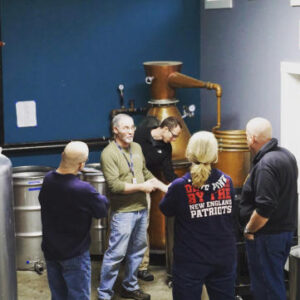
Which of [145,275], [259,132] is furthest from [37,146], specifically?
[259,132]

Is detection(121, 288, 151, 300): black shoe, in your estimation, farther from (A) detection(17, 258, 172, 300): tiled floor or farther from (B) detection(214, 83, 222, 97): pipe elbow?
(B) detection(214, 83, 222, 97): pipe elbow

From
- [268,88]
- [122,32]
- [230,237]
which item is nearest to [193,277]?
[230,237]

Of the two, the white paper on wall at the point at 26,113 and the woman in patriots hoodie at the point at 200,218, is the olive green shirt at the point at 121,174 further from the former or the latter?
the white paper on wall at the point at 26,113

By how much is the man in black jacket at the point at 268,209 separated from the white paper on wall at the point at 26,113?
288 cm

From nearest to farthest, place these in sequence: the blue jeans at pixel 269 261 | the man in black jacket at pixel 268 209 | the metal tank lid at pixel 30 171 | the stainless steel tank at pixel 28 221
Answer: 1. the man in black jacket at pixel 268 209
2. the blue jeans at pixel 269 261
3. the stainless steel tank at pixel 28 221
4. the metal tank lid at pixel 30 171

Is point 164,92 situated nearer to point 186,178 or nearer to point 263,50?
Answer: point 263,50

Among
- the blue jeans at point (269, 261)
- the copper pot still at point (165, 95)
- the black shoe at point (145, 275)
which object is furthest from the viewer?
the copper pot still at point (165, 95)

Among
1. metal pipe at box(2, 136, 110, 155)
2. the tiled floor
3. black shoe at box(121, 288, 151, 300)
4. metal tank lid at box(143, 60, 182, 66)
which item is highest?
metal tank lid at box(143, 60, 182, 66)

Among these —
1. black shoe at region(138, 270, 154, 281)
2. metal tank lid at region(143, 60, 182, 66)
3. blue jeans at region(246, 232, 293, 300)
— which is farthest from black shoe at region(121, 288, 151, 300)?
metal tank lid at region(143, 60, 182, 66)

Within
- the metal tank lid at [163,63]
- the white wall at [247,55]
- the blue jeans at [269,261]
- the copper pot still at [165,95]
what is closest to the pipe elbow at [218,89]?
the copper pot still at [165,95]

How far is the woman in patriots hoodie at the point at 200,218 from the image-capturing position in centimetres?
443

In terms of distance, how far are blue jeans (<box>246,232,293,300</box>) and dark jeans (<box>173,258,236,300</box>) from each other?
0.60 meters

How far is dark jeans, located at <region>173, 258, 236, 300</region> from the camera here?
14.7 ft

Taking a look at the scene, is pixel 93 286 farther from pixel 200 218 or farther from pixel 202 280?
pixel 200 218
